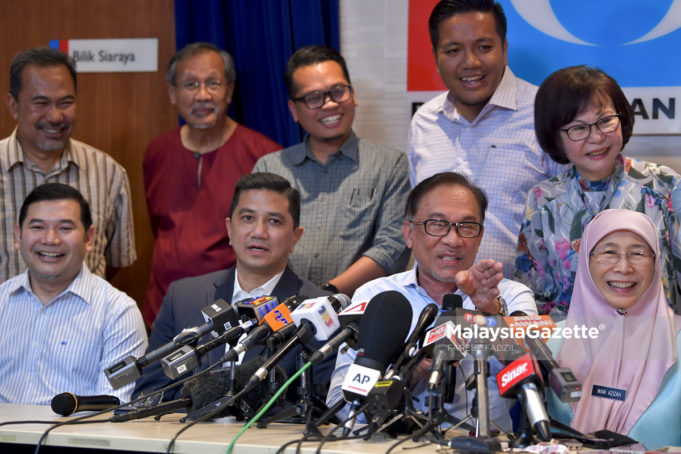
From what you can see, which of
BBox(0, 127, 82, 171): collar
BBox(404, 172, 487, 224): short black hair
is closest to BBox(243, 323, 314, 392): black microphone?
BBox(404, 172, 487, 224): short black hair

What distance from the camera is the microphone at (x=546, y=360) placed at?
1717mm

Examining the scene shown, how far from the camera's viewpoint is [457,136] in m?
3.43

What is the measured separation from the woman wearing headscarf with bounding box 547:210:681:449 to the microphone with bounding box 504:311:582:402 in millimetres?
438

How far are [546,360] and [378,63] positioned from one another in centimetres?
263

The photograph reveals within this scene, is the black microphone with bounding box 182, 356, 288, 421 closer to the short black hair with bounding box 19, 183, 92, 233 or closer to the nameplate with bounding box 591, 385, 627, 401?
the nameplate with bounding box 591, 385, 627, 401

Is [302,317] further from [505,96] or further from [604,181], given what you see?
[505,96]

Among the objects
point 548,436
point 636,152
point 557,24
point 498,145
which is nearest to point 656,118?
point 636,152

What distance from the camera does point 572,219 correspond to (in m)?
2.87

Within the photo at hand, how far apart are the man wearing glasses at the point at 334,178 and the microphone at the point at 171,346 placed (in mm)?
1363

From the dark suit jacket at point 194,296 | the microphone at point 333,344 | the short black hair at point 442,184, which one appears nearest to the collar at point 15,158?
the dark suit jacket at point 194,296

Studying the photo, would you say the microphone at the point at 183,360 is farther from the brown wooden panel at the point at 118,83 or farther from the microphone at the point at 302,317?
the brown wooden panel at the point at 118,83

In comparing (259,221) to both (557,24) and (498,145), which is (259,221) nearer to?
(498,145)

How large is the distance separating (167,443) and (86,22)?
10.9ft

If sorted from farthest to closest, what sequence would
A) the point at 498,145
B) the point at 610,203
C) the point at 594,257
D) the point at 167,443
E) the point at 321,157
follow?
1. the point at 321,157
2. the point at 498,145
3. the point at 610,203
4. the point at 594,257
5. the point at 167,443
